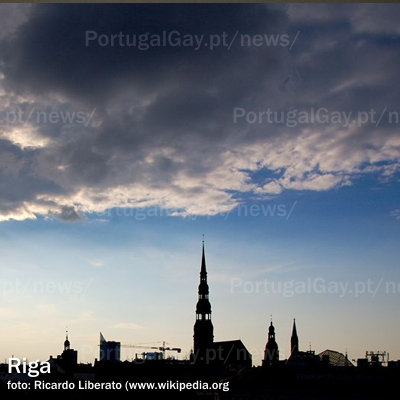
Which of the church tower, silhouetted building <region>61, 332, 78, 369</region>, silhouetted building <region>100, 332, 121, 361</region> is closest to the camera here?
the church tower

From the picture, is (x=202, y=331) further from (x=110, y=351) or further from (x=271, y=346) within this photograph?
(x=110, y=351)

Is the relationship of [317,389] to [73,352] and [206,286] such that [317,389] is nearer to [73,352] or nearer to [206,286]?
[206,286]

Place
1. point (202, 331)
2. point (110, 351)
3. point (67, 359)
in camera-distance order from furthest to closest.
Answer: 1. point (110, 351)
2. point (67, 359)
3. point (202, 331)

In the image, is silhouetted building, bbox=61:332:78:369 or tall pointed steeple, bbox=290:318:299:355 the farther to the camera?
tall pointed steeple, bbox=290:318:299:355

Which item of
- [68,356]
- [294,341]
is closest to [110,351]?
[68,356]

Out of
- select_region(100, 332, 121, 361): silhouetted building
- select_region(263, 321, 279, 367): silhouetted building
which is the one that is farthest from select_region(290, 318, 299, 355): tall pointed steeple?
select_region(100, 332, 121, 361): silhouetted building

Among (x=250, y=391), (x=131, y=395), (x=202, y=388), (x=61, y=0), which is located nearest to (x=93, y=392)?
(x=131, y=395)

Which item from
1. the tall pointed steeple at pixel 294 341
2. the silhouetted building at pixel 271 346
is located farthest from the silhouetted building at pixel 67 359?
the tall pointed steeple at pixel 294 341

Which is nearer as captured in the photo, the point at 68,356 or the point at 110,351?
the point at 68,356

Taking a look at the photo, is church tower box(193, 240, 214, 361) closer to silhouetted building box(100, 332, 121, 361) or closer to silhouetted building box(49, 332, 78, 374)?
silhouetted building box(49, 332, 78, 374)

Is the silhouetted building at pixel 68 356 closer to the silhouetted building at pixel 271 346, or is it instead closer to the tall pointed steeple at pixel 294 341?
the silhouetted building at pixel 271 346

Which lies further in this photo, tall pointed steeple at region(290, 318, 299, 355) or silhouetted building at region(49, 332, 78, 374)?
tall pointed steeple at region(290, 318, 299, 355)

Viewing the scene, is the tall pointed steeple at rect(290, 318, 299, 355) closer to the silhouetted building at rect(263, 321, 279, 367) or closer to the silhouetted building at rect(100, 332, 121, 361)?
the silhouetted building at rect(263, 321, 279, 367)

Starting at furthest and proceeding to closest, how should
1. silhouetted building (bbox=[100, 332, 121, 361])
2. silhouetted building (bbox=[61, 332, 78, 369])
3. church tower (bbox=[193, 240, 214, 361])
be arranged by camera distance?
silhouetted building (bbox=[100, 332, 121, 361]) < silhouetted building (bbox=[61, 332, 78, 369]) < church tower (bbox=[193, 240, 214, 361])
